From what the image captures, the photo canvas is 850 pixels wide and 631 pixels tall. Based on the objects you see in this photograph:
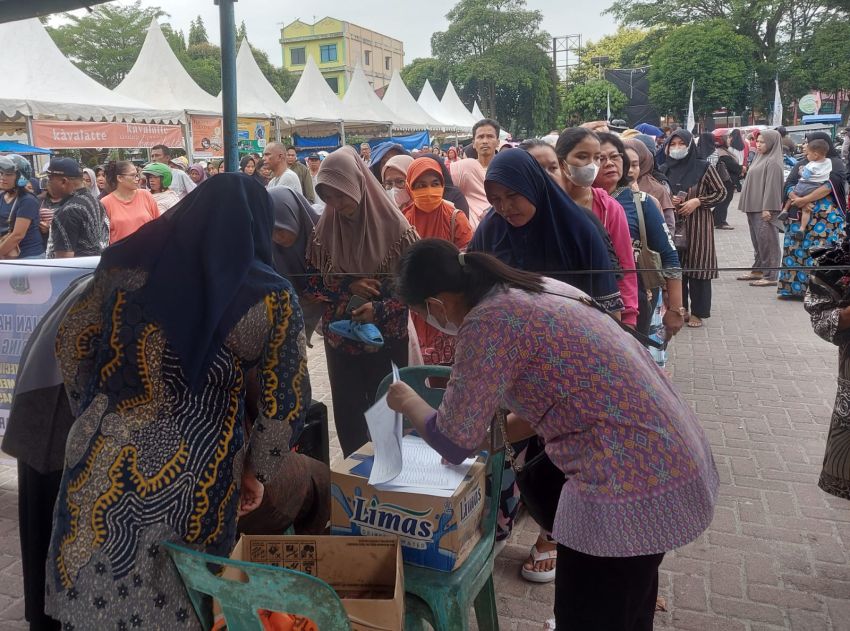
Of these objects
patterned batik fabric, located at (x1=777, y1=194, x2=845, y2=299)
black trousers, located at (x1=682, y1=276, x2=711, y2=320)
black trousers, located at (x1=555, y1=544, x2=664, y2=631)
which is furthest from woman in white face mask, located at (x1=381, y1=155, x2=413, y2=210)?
patterned batik fabric, located at (x1=777, y1=194, x2=845, y2=299)

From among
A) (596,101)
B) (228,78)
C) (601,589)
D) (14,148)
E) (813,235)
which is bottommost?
(601,589)

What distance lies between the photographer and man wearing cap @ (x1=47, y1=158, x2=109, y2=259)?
206 inches

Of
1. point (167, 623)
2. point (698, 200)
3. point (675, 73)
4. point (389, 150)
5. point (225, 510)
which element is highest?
point (675, 73)

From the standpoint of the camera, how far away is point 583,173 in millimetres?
3238

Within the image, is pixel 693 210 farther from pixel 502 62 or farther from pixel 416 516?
pixel 502 62

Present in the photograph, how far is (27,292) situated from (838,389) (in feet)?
10.6

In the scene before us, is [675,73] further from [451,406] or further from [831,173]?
[451,406]

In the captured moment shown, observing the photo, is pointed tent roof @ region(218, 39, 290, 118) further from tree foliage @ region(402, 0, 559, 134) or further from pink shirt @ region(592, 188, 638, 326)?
tree foliage @ region(402, 0, 559, 134)

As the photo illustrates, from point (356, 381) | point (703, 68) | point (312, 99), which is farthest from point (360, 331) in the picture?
point (703, 68)

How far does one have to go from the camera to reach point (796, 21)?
25.4 metres

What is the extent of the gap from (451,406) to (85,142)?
1182 cm

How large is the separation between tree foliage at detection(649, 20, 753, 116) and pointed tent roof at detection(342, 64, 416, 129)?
12.9m

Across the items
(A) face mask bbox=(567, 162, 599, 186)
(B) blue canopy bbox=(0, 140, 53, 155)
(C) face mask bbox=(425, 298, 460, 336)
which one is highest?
(B) blue canopy bbox=(0, 140, 53, 155)

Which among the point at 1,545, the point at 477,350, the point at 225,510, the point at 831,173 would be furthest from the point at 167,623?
the point at 831,173
